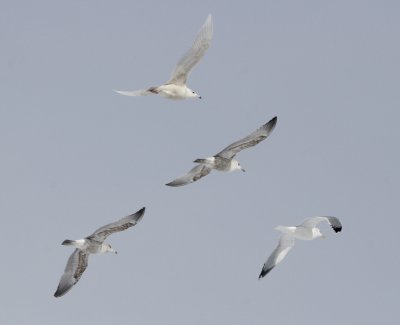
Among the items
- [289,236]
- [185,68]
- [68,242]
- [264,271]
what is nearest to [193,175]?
[185,68]

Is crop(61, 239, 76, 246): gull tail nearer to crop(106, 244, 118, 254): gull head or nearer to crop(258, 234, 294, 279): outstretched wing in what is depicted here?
crop(106, 244, 118, 254): gull head

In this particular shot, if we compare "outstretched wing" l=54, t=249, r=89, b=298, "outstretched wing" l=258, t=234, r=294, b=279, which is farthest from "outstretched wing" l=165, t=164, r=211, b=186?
"outstretched wing" l=54, t=249, r=89, b=298

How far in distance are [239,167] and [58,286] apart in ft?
24.3

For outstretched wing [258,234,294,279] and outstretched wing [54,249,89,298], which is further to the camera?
outstretched wing [258,234,294,279]

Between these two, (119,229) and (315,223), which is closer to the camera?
(119,229)

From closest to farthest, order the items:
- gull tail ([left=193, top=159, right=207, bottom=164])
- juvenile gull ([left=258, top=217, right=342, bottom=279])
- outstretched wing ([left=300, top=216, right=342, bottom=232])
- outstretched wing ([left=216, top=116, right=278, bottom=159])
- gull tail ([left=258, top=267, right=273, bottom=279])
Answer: outstretched wing ([left=300, top=216, right=342, bottom=232]), gull tail ([left=193, top=159, right=207, bottom=164]), outstretched wing ([left=216, top=116, right=278, bottom=159]), juvenile gull ([left=258, top=217, right=342, bottom=279]), gull tail ([left=258, top=267, right=273, bottom=279])

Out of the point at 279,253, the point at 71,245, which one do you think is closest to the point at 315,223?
the point at 279,253

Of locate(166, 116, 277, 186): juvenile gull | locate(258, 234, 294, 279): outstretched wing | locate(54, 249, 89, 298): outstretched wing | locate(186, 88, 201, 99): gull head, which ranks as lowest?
locate(258, 234, 294, 279): outstretched wing

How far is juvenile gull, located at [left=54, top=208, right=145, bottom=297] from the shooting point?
30.2 metres

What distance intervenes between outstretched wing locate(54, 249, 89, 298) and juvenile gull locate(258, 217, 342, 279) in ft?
21.4

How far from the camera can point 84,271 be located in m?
31.6

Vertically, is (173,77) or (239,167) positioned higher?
(173,77)

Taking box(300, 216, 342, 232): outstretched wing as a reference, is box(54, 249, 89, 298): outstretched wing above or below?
above

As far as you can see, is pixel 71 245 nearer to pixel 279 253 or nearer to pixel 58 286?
pixel 58 286
